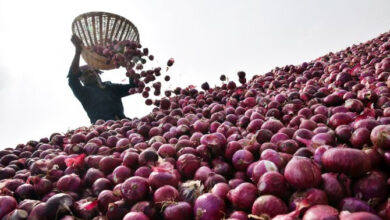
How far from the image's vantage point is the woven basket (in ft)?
17.9

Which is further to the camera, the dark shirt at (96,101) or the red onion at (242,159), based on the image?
the dark shirt at (96,101)

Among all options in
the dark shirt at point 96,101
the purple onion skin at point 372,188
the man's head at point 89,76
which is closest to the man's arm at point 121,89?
the dark shirt at point 96,101

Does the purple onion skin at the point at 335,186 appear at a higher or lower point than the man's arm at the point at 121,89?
lower

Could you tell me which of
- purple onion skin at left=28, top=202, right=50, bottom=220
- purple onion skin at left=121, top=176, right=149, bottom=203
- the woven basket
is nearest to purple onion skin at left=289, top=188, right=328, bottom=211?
purple onion skin at left=121, top=176, right=149, bottom=203

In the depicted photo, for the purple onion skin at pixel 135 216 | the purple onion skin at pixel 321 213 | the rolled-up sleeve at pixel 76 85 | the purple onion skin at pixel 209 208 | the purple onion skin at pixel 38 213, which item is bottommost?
the purple onion skin at pixel 321 213

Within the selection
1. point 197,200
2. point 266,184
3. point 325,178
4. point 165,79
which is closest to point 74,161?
point 197,200

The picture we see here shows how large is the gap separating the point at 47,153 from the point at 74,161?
2.12 ft

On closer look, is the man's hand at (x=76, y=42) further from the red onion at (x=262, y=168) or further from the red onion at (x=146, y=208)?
the red onion at (x=262, y=168)

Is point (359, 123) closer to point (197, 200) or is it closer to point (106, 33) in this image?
point (197, 200)

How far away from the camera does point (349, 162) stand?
1.38 meters

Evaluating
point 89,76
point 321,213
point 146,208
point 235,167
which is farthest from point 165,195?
point 89,76

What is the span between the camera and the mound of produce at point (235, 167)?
4.51 feet

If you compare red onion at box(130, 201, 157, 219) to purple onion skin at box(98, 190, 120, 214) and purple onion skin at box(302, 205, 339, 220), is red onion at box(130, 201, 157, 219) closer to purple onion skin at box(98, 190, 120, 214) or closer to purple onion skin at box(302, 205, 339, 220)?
purple onion skin at box(98, 190, 120, 214)

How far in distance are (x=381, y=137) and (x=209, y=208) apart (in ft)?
2.97
